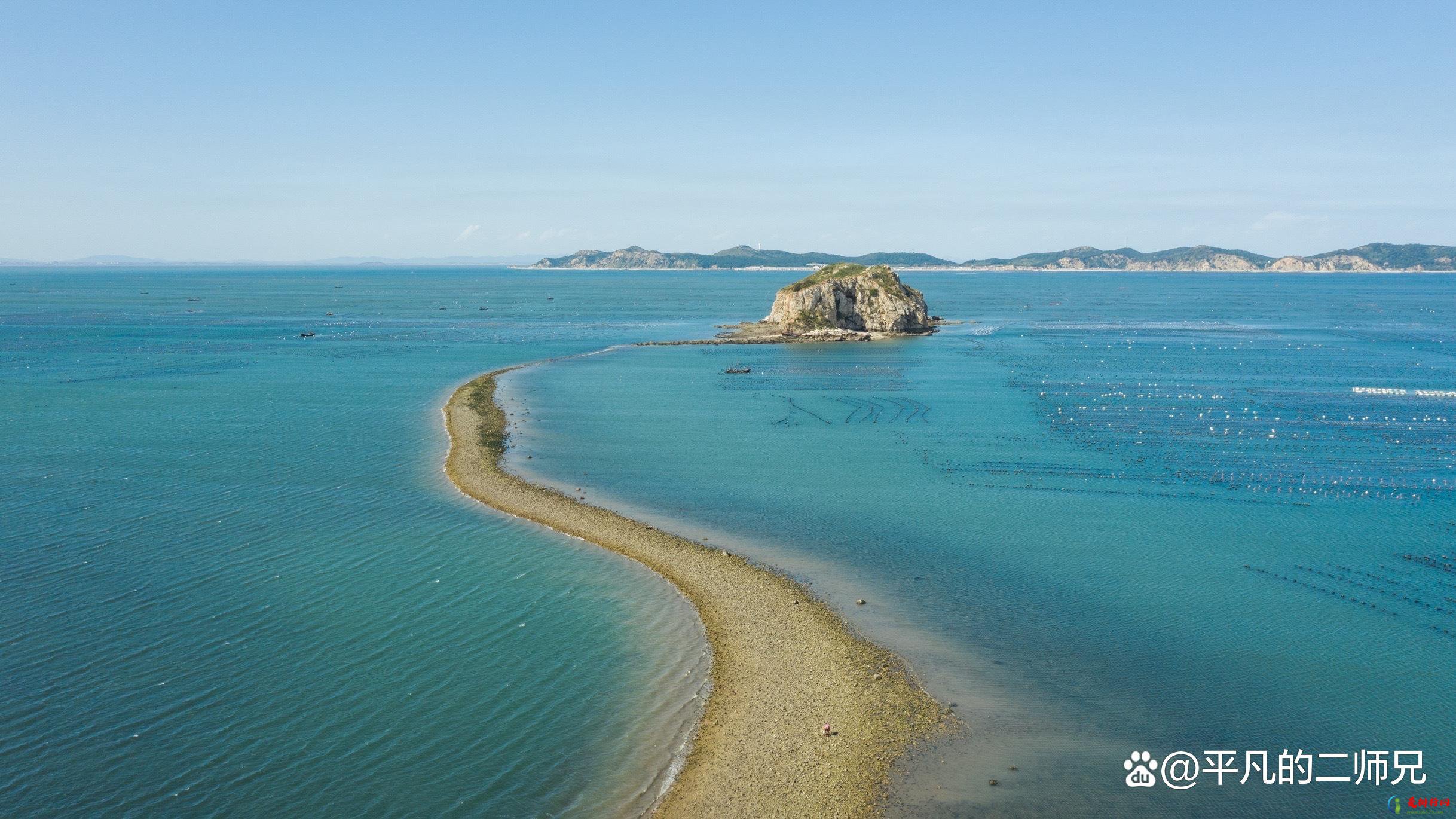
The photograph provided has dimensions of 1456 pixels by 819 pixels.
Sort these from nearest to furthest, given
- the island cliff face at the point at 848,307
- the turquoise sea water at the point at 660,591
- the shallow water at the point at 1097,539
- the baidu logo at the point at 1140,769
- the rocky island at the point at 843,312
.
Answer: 1. the baidu logo at the point at 1140,769
2. the turquoise sea water at the point at 660,591
3. the shallow water at the point at 1097,539
4. the rocky island at the point at 843,312
5. the island cliff face at the point at 848,307

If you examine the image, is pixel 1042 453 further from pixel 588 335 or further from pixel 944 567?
pixel 588 335

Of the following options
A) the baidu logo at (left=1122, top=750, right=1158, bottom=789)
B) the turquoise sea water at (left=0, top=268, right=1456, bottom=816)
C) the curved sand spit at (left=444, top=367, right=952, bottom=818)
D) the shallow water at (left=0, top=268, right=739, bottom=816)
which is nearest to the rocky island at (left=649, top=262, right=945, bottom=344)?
the turquoise sea water at (left=0, top=268, right=1456, bottom=816)

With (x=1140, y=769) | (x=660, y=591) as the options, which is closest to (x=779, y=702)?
(x=660, y=591)

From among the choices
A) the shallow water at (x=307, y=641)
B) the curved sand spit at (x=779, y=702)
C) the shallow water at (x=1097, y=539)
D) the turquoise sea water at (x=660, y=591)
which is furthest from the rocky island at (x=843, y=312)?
the curved sand spit at (x=779, y=702)

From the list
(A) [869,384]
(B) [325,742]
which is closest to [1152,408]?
(A) [869,384]

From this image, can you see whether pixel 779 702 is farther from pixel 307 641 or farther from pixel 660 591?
pixel 307 641

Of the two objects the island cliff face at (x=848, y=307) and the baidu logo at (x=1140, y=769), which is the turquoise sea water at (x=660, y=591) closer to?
the baidu logo at (x=1140, y=769)
